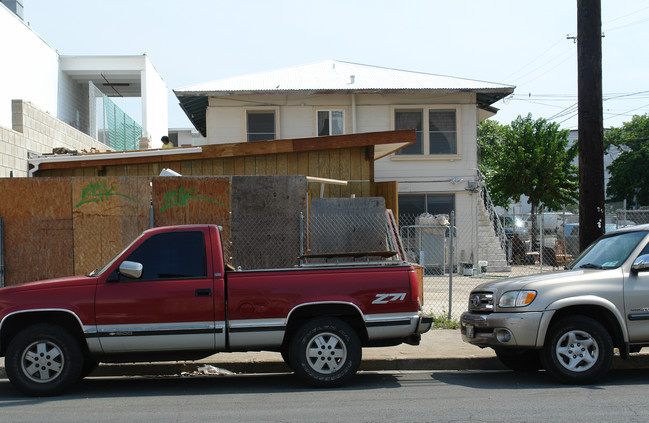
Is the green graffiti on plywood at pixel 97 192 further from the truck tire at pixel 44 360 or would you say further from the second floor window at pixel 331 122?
the second floor window at pixel 331 122

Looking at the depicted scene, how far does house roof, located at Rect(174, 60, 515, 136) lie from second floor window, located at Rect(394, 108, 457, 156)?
88cm

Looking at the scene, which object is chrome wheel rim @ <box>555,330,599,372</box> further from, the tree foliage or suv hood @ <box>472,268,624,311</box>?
the tree foliage

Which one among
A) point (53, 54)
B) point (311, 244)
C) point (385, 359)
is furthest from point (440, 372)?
point (53, 54)

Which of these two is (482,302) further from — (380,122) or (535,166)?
(535,166)

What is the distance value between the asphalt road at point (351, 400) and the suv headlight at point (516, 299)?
3.08ft

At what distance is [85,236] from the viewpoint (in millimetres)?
10930

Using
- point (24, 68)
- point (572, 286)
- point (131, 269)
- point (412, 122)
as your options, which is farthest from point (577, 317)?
point (24, 68)

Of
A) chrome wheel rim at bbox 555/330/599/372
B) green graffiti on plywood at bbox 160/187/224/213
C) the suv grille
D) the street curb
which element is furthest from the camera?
green graffiti on plywood at bbox 160/187/224/213

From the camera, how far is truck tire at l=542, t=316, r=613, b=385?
7453 mm

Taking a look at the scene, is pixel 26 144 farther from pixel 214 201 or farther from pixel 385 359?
pixel 385 359

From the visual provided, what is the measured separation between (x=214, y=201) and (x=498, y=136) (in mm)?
34241

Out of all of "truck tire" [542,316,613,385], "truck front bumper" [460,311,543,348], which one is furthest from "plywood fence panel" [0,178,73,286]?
"truck tire" [542,316,613,385]

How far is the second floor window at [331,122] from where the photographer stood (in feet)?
74.8

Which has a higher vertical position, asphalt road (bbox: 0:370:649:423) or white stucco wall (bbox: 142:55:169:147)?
white stucco wall (bbox: 142:55:169:147)
